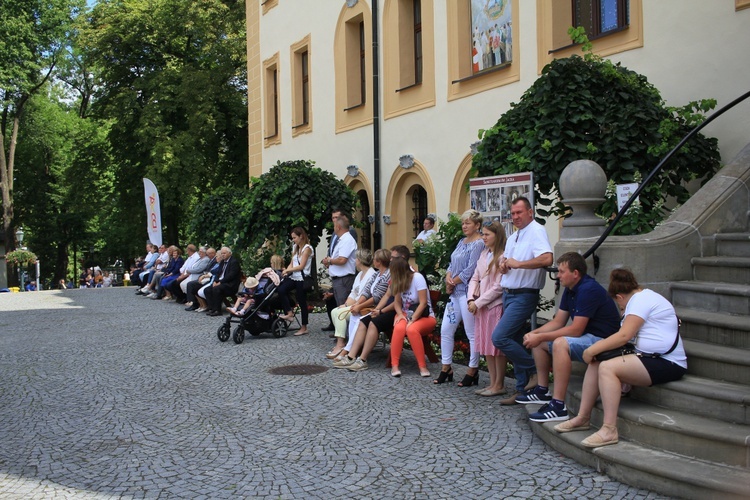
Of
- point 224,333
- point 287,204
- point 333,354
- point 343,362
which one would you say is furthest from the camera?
point 287,204

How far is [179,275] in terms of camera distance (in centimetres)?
1967

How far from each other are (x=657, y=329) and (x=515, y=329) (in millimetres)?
1920

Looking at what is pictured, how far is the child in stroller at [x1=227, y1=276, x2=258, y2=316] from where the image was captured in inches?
477

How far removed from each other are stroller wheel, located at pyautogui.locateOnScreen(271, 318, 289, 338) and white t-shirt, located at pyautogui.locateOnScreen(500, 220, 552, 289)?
5.61 metres

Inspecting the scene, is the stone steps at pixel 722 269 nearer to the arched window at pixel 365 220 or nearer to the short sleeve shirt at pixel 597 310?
the short sleeve shirt at pixel 597 310

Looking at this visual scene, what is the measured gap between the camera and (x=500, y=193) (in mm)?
8727

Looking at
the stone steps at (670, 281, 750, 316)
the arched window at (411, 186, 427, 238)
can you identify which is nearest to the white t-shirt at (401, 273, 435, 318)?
the stone steps at (670, 281, 750, 316)

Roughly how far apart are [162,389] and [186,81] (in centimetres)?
2346

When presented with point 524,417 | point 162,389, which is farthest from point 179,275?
point 524,417

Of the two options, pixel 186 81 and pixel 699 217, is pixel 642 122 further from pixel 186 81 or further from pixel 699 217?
pixel 186 81

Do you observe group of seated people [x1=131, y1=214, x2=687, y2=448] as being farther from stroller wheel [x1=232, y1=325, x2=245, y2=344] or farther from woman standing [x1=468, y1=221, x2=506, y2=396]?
stroller wheel [x1=232, y1=325, x2=245, y2=344]

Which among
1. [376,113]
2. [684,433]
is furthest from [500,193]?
[376,113]

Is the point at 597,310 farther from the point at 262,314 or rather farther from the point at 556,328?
the point at 262,314

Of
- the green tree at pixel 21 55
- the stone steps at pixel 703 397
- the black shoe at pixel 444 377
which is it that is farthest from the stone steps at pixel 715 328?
the green tree at pixel 21 55
